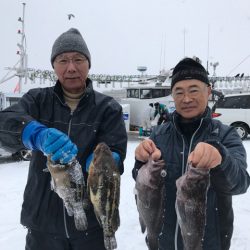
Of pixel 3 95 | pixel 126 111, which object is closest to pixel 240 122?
pixel 126 111

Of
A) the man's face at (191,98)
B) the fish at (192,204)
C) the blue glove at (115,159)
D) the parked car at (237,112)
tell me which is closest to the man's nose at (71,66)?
the blue glove at (115,159)

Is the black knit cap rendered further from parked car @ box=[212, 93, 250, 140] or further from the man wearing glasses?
parked car @ box=[212, 93, 250, 140]

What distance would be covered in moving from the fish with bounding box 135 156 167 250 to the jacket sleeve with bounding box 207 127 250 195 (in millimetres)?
329

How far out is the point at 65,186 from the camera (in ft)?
6.88

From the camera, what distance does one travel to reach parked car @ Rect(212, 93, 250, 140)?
13.8 meters

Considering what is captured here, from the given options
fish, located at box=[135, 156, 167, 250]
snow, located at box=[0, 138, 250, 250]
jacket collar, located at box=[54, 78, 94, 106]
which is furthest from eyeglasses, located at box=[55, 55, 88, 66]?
snow, located at box=[0, 138, 250, 250]

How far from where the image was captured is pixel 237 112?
13828 millimetres

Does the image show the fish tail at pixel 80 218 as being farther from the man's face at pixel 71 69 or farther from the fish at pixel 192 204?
the man's face at pixel 71 69

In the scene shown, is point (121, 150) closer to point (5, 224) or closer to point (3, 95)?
point (5, 224)

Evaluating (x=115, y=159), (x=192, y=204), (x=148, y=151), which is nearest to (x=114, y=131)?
(x=115, y=159)

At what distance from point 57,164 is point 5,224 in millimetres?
3509

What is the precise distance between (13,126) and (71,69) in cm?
58

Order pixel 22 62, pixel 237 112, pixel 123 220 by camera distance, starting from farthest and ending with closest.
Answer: pixel 22 62 → pixel 237 112 → pixel 123 220

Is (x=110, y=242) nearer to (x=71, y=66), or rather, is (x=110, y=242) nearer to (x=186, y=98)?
(x=186, y=98)
